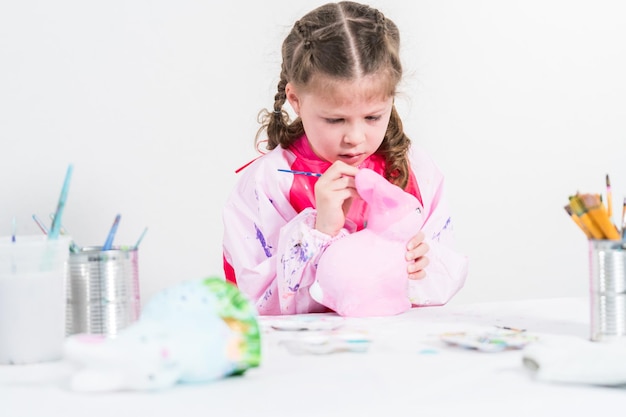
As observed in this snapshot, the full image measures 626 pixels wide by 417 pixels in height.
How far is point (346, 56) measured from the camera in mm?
1688

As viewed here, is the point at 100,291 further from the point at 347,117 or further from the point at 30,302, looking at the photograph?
the point at 347,117

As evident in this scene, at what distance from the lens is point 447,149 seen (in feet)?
8.80

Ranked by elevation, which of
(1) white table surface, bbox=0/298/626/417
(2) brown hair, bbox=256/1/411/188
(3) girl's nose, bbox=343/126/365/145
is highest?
(2) brown hair, bbox=256/1/411/188

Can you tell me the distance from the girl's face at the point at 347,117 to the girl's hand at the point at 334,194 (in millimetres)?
111

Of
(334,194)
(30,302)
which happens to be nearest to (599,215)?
(334,194)

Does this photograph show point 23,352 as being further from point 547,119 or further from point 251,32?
point 547,119

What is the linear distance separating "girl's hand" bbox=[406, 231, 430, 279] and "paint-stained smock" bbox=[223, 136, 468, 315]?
0.08 meters

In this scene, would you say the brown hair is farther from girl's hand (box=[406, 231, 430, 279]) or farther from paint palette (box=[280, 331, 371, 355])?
paint palette (box=[280, 331, 371, 355])

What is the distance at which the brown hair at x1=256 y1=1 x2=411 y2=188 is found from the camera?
5.55 ft

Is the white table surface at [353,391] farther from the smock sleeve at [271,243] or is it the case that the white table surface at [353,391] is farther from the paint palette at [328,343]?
the smock sleeve at [271,243]

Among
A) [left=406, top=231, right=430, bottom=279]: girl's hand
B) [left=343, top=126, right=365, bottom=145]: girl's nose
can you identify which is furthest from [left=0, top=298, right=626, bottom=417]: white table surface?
[left=343, top=126, right=365, bottom=145]: girl's nose

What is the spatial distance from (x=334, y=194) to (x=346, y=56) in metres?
0.28

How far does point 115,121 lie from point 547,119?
1298 millimetres

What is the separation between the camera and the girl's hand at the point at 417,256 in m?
1.49
